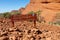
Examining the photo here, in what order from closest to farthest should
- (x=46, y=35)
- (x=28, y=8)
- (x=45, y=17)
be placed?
(x=46, y=35)
(x=45, y=17)
(x=28, y=8)

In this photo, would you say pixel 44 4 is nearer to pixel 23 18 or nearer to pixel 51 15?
pixel 51 15

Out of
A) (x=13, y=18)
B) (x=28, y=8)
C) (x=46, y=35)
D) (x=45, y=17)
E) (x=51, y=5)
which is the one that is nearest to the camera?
(x=46, y=35)

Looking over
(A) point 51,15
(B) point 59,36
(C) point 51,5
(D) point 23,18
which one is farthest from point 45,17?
(B) point 59,36

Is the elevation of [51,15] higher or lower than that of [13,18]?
lower

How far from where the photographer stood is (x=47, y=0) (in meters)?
47.5

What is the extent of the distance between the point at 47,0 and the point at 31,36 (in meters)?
40.6

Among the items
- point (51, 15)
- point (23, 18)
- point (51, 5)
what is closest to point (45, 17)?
point (51, 15)

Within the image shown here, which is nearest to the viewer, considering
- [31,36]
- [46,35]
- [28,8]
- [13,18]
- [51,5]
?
[31,36]

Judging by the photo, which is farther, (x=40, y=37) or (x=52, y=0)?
(x=52, y=0)

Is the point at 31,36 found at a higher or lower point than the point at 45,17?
higher

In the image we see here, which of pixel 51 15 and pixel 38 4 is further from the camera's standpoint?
pixel 38 4

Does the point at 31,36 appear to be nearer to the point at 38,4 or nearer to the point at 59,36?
the point at 59,36

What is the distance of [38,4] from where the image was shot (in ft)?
157

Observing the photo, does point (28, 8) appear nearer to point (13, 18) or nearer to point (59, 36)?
point (13, 18)
